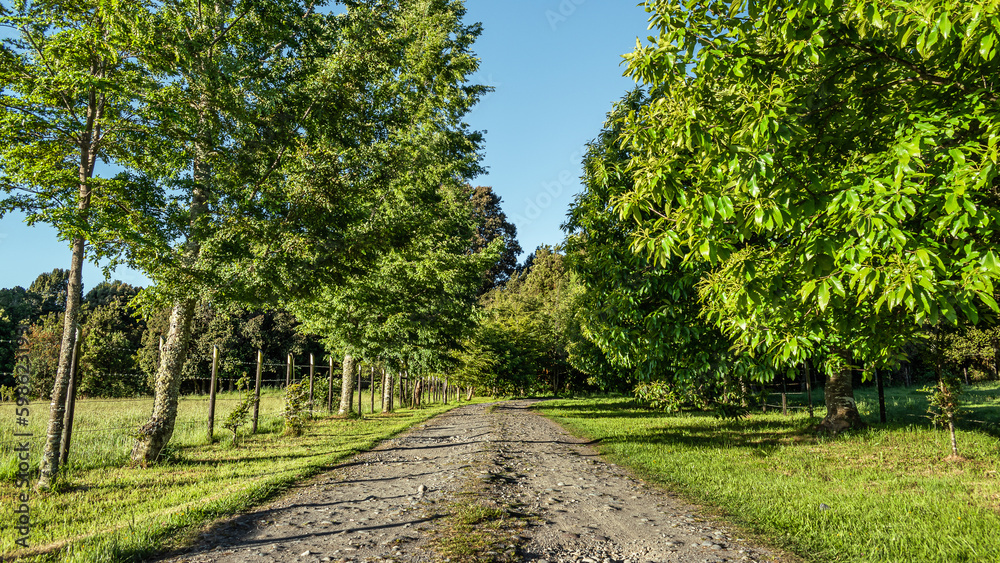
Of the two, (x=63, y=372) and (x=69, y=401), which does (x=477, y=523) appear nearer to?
(x=63, y=372)

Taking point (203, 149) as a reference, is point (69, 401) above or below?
below

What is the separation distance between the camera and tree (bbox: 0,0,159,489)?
23.2 ft

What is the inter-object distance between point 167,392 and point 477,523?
24.8ft

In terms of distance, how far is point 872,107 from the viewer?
4949mm

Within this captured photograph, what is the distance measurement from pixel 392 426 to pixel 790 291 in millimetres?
13545

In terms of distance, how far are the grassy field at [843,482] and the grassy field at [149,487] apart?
6261 millimetres

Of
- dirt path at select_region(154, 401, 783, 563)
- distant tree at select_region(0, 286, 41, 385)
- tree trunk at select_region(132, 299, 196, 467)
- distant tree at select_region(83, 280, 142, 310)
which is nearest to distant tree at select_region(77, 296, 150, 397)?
distant tree at select_region(0, 286, 41, 385)

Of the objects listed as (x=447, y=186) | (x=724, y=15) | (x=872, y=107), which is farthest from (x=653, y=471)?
(x=447, y=186)

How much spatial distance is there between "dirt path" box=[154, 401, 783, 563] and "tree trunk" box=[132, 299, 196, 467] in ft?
12.4

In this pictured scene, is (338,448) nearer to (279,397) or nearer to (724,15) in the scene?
(724,15)

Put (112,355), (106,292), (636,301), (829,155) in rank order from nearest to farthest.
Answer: (829,155)
(636,301)
(112,355)
(106,292)

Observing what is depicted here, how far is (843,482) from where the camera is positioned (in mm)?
7965

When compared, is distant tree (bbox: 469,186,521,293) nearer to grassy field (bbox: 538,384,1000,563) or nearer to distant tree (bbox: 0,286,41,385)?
distant tree (bbox: 0,286,41,385)

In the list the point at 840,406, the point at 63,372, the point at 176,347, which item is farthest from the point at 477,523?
the point at 840,406
